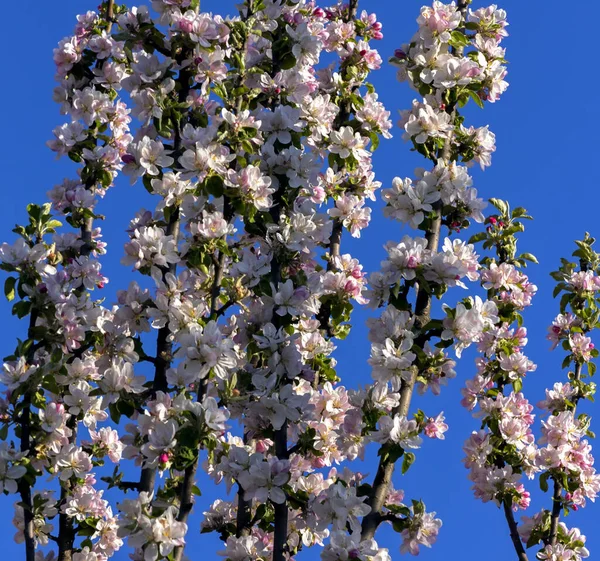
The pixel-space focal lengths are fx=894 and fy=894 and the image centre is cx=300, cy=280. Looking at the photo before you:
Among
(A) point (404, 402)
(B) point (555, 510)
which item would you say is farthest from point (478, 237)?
(B) point (555, 510)

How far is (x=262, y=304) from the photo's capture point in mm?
4820

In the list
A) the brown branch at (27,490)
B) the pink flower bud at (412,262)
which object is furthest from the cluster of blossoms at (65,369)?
the pink flower bud at (412,262)

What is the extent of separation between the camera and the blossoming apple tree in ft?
14.6

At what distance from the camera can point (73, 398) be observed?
5070 mm

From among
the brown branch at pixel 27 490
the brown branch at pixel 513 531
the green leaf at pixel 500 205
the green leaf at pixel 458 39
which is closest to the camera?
the brown branch at pixel 27 490

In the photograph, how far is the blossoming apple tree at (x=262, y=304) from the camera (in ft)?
14.6

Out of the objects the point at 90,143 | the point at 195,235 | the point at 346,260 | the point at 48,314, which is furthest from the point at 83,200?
the point at 346,260

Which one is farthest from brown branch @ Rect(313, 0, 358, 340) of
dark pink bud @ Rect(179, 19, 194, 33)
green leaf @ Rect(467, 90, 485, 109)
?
dark pink bud @ Rect(179, 19, 194, 33)

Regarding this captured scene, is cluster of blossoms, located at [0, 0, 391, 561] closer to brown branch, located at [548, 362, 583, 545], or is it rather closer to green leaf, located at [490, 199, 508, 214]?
green leaf, located at [490, 199, 508, 214]

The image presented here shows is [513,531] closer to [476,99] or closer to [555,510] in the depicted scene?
[555,510]

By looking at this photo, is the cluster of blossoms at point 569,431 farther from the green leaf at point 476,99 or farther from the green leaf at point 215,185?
the green leaf at point 215,185

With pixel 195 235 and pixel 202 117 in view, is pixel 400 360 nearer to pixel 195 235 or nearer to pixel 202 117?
pixel 195 235

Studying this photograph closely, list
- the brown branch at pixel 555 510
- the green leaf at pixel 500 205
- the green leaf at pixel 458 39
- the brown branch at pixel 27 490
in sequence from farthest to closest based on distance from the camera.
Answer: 1. the green leaf at pixel 500 205
2. the brown branch at pixel 555 510
3. the green leaf at pixel 458 39
4. the brown branch at pixel 27 490

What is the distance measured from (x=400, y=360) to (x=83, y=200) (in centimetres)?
256
